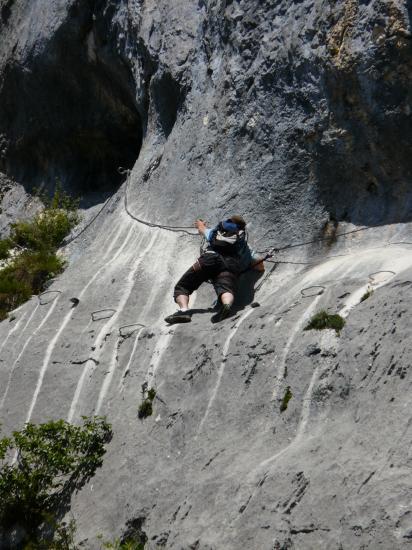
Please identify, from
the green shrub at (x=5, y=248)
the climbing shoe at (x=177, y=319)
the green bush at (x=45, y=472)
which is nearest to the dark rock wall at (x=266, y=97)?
the climbing shoe at (x=177, y=319)

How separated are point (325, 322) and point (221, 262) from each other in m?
2.82

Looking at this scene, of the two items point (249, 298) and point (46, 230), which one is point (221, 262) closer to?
point (249, 298)

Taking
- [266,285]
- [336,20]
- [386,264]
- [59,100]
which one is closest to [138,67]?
[59,100]

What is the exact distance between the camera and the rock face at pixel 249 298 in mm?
7367

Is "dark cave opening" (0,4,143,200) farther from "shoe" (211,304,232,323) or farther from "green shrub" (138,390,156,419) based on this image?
"green shrub" (138,390,156,419)

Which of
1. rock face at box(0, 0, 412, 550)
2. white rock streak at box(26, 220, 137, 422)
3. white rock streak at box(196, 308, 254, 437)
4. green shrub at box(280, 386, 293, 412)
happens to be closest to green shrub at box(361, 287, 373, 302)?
rock face at box(0, 0, 412, 550)

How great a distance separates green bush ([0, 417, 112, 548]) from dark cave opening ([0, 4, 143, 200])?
9.58m

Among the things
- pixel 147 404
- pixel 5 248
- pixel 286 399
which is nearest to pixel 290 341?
pixel 286 399

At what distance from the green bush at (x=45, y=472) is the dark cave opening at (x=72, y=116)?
9576mm

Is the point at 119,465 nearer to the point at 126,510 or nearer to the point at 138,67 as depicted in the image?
the point at 126,510

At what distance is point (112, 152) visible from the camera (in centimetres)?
2016

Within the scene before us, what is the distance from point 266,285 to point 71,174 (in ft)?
33.6

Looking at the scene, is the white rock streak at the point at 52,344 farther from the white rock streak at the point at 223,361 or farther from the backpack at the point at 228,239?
the white rock streak at the point at 223,361

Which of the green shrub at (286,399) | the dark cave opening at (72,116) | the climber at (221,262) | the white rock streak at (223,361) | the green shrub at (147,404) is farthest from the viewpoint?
the dark cave opening at (72,116)
